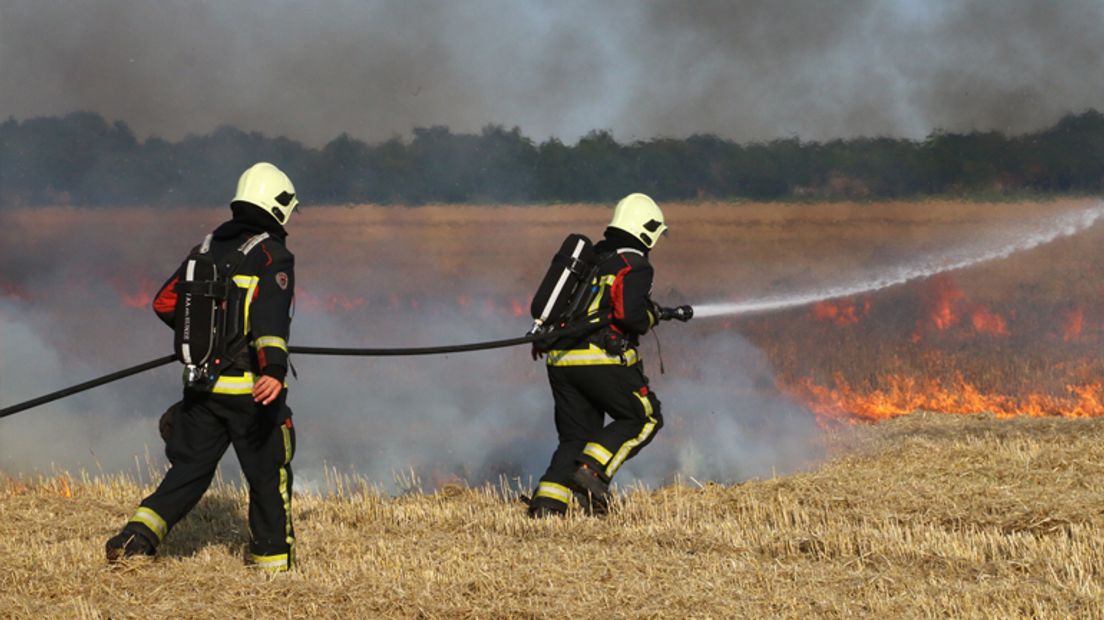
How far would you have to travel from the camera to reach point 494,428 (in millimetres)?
19156

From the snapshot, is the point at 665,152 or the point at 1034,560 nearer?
the point at 1034,560

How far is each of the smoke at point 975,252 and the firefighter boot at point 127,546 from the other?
13094mm

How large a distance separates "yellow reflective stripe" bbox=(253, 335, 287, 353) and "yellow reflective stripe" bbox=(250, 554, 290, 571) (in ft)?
3.71

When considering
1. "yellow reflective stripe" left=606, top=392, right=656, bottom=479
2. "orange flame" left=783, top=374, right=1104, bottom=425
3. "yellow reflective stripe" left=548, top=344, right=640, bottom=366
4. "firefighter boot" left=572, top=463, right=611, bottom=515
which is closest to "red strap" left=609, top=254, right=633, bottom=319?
"yellow reflective stripe" left=548, top=344, right=640, bottom=366

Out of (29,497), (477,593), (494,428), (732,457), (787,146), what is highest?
(787,146)

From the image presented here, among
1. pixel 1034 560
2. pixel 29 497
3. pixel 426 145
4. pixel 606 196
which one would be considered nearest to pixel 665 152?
pixel 606 196

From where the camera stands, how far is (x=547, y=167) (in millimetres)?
23062

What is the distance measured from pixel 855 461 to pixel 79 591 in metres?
6.72

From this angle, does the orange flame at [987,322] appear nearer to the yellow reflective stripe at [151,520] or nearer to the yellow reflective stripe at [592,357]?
the yellow reflective stripe at [592,357]

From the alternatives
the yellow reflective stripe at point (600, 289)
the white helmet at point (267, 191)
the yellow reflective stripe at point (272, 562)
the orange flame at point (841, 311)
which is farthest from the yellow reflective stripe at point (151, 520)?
the orange flame at point (841, 311)

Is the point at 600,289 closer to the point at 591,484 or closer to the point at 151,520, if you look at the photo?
the point at 591,484

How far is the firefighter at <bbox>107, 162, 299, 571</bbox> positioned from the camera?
7.19 metres

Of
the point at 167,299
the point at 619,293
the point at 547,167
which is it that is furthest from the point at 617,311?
the point at 547,167

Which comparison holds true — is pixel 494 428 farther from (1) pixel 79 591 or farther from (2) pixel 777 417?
(1) pixel 79 591
